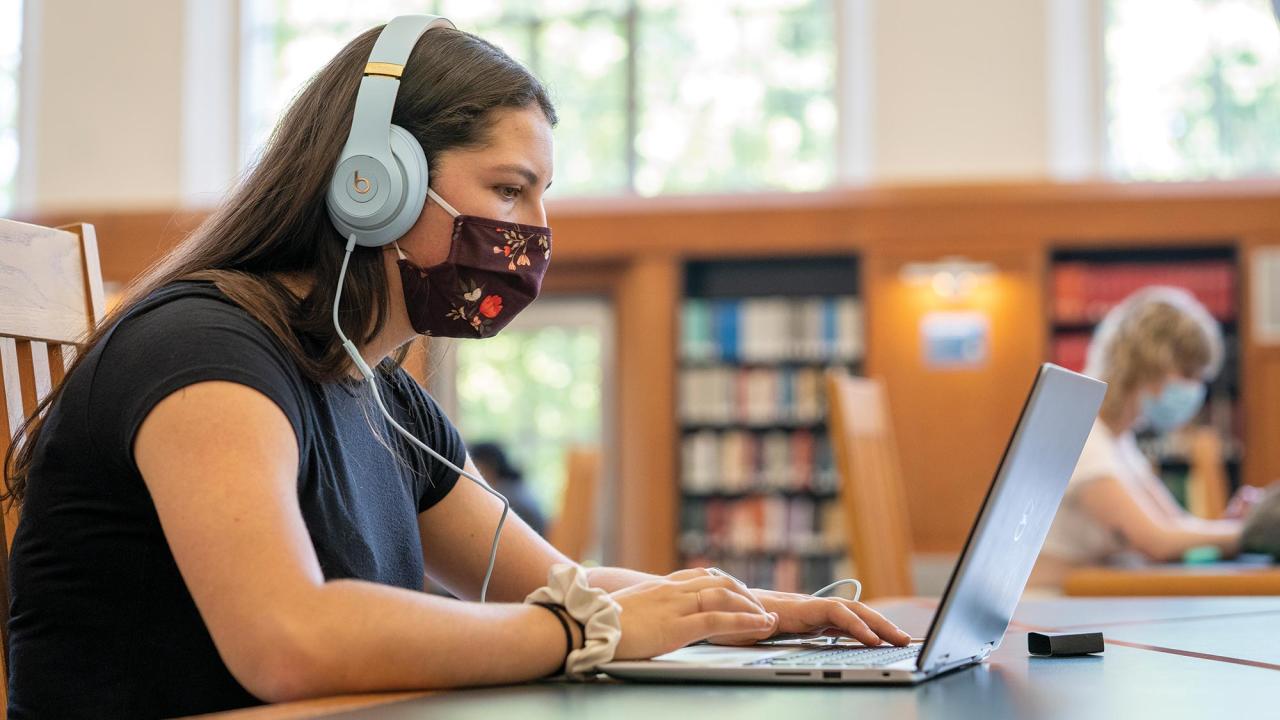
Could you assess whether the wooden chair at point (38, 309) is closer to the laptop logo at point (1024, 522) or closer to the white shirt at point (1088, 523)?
the laptop logo at point (1024, 522)

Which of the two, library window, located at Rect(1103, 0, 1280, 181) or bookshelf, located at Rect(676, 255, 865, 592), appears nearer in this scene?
bookshelf, located at Rect(676, 255, 865, 592)

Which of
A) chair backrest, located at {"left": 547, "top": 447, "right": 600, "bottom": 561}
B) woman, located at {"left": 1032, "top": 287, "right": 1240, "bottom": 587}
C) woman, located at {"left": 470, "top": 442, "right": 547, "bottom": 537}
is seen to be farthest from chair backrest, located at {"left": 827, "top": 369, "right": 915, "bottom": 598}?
woman, located at {"left": 470, "top": 442, "right": 547, "bottom": 537}

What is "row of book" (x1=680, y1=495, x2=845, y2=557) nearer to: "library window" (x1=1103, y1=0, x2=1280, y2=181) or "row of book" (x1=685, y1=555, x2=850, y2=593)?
"row of book" (x1=685, y1=555, x2=850, y2=593)

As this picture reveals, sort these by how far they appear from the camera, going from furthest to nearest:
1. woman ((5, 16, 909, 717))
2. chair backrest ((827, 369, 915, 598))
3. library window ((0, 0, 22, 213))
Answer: library window ((0, 0, 22, 213))
chair backrest ((827, 369, 915, 598))
woman ((5, 16, 909, 717))

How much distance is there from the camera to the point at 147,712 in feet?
3.73

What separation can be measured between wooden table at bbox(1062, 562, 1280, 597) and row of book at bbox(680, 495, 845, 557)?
4744 millimetres

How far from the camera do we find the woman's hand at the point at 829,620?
4.08 feet

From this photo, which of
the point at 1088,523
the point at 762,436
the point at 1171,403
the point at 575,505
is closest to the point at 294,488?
the point at 1088,523

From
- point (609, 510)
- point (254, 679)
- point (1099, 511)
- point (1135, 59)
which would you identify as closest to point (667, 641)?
point (254, 679)

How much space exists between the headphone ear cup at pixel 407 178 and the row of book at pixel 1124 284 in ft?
20.8

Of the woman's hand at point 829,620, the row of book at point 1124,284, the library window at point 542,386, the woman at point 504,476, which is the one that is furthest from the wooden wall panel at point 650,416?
the woman's hand at point 829,620

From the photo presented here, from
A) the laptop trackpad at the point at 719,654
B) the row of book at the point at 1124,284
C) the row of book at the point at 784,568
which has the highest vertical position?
the row of book at the point at 1124,284

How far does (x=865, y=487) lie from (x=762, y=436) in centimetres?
468

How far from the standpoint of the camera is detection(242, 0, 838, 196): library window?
325 inches
